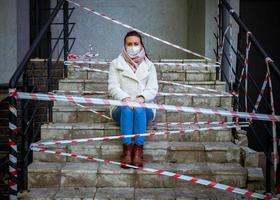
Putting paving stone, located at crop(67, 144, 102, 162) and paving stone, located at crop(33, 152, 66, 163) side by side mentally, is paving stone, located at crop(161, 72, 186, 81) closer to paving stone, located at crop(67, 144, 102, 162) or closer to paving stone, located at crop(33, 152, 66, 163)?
paving stone, located at crop(67, 144, 102, 162)

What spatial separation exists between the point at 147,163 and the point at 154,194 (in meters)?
0.52

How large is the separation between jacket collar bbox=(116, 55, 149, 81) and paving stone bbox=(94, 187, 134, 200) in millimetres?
1232

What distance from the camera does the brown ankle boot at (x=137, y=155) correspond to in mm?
3686

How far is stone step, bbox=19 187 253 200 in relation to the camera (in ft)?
11.1

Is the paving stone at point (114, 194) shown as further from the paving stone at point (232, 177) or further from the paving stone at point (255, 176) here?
the paving stone at point (255, 176)

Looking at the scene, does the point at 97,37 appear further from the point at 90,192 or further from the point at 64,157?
the point at 90,192

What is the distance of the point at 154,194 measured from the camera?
3463mm

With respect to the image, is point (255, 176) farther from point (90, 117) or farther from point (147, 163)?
point (90, 117)

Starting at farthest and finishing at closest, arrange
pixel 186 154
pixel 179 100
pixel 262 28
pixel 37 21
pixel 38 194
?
pixel 37 21 < pixel 262 28 < pixel 179 100 < pixel 186 154 < pixel 38 194

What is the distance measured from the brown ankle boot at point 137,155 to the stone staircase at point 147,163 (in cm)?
9

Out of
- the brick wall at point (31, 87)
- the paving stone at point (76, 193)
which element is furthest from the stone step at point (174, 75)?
the paving stone at point (76, 193)

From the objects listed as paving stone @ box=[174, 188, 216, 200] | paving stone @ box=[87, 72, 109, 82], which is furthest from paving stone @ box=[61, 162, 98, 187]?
paving stone @ box=[87, 72, 109, 82]

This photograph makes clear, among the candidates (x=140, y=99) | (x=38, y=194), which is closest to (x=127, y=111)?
(x=140, y=99)

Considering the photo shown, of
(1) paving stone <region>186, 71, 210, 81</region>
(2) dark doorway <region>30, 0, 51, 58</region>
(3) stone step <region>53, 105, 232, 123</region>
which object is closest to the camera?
(3) stone step <region>53, 105, 232, 123</region>
